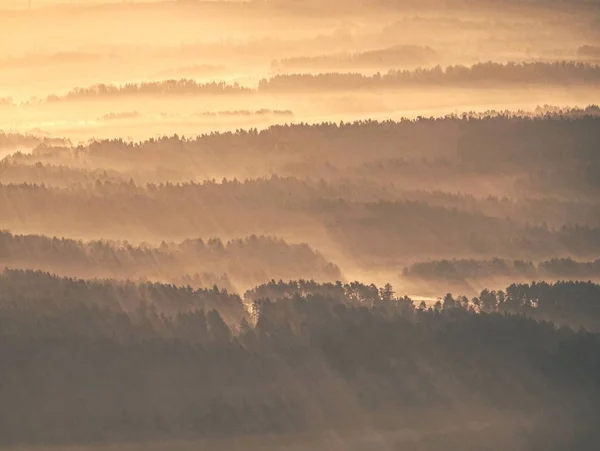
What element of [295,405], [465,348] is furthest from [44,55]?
[465,348]

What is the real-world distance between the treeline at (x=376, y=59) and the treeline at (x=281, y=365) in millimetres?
768

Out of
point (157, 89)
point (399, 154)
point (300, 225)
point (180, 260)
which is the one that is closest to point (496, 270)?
point (399, 154)

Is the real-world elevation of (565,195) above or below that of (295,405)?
above

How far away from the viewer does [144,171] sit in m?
2.97

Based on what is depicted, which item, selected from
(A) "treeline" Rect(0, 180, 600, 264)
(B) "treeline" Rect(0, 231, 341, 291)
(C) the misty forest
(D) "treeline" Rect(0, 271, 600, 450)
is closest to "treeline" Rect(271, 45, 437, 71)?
(C) the misty forest

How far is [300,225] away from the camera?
296 cm

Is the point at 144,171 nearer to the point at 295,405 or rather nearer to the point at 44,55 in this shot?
the point at 44,55

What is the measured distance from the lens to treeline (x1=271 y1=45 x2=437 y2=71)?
122 inches

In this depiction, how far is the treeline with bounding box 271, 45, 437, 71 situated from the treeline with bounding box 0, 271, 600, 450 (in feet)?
2.52

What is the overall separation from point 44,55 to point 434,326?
62.7 inches

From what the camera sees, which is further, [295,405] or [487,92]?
A: [487,92]

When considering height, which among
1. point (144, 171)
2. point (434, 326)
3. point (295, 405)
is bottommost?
point (295, 405)

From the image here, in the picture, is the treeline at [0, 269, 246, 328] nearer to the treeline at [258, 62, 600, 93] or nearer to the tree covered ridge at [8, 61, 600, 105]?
the tree covered ridge at [8, 61, 600, 105]

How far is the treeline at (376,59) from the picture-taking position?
311 cm
